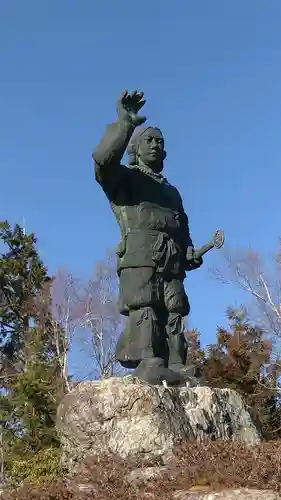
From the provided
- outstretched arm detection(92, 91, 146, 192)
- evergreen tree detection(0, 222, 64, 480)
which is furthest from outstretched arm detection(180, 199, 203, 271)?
evergreen tree detection(0, 222, 64, 480)

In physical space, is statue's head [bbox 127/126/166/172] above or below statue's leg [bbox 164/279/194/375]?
above

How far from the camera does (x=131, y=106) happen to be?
18.8 ft

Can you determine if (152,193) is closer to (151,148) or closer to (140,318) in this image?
(151,148)

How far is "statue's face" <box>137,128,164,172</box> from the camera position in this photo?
6.11 m

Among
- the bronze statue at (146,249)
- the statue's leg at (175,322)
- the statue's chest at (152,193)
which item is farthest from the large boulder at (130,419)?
the statue's chest at (152,193)

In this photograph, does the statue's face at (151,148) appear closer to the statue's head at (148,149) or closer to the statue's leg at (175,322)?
the statue's head at (148,149)

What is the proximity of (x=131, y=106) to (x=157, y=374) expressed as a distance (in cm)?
225

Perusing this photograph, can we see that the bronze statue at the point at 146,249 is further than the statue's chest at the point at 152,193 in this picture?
No

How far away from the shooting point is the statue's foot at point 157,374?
5.27 meters

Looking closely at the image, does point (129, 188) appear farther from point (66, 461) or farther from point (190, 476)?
point (190, 476)

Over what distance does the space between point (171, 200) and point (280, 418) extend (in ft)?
33.8

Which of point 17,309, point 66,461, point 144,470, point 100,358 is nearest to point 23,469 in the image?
point 66,461

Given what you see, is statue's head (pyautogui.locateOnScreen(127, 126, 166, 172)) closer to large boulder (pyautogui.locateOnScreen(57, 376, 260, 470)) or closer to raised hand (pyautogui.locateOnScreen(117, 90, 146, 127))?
raised hand (pyautogui.locateOnScreen(117, 90, 146, 127))

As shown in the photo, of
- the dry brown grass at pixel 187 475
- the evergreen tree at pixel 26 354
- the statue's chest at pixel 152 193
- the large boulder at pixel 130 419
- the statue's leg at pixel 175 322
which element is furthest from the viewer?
the evergreen tree at pixel 26 354
